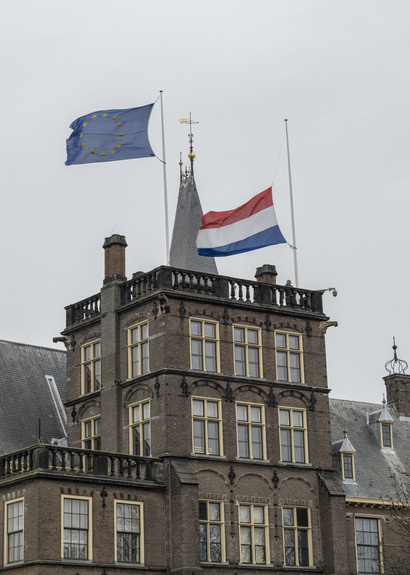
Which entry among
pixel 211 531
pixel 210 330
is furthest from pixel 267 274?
pixel 211 531

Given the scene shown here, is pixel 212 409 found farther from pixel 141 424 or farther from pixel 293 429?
pixel 293 429

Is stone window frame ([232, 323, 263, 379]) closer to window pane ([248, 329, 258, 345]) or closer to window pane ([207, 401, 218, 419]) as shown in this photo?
window pane ([248, 329, 258, 345])

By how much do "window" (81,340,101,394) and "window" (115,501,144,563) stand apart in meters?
6.51

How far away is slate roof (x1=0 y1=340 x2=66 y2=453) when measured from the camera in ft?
153

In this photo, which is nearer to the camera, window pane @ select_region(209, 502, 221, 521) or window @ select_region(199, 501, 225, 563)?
window @ select_region(199, 501, 225, 563)

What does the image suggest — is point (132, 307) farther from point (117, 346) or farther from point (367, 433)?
point (367, 433)

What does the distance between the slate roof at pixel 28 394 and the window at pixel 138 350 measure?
17.2 feet

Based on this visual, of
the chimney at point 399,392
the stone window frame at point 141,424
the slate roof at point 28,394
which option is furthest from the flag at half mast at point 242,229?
the chimney at point 399,392

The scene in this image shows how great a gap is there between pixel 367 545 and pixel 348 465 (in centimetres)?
338

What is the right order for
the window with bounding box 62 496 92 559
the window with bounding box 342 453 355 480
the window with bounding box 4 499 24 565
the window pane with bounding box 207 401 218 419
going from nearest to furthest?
the window with bounding box 62 496 92 559, the window with bounding box 4 499 24 565, the window pane with bounding box 207 401 218 419, the window with bounding box 342 453 355 480

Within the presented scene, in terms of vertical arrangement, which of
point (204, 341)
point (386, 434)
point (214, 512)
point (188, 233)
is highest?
point (188, 233)

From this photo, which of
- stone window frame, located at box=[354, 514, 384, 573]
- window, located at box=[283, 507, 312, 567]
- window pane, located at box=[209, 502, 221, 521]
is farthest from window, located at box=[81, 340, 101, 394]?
stone window frame, located at box=[354, 514, 384, 573]

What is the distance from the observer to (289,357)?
46875 mm

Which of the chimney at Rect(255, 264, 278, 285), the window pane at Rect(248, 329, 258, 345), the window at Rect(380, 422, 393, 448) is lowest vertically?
the window at Rect(380, 422, 393, 448)
